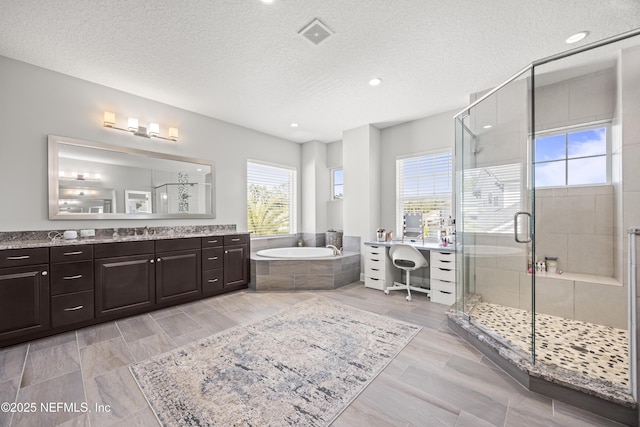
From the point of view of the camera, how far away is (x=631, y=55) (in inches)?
97.9

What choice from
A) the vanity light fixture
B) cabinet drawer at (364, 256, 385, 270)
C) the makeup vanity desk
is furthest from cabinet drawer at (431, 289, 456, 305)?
the vanity light fixture

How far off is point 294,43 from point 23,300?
11.5 ft

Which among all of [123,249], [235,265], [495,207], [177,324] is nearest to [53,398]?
[177,324]

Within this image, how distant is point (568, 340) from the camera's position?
2283 mm

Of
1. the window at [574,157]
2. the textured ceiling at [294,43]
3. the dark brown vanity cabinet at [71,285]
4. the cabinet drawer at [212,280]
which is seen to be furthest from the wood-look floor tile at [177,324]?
the window at [574,157]

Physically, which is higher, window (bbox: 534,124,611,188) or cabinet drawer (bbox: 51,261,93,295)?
window (bbox: 534,124,611,188)

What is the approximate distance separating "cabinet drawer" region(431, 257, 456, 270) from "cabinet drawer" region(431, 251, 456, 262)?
14mm

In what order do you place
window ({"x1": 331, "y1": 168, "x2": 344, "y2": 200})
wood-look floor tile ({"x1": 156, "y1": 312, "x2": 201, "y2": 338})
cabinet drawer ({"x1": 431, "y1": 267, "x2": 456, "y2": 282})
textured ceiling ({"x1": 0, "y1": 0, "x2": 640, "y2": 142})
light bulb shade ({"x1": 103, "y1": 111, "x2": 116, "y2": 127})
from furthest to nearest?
window ({"x1": 331, "y1": 168, "x2": 344, "y2": 200}) < cabinet drawer ({"x1": 431, "y1": 267, "x2": 456, "y2": 282}) < light bulb shade ({"x1": 103, "y1": 111, "x2": 116, "y2": 127}) < wood-look floor tile ({"x1": 156, "y1": 312, "x2": 201, "y2": 338}) < textured ceiling ({"x1": 0, "y1": 0, "x2": 640, "y2": 142})

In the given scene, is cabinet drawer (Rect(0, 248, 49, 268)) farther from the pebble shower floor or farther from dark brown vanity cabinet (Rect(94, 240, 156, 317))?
the pebble shower floor

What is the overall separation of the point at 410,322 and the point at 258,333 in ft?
5.43

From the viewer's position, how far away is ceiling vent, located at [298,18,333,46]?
2.20 meters

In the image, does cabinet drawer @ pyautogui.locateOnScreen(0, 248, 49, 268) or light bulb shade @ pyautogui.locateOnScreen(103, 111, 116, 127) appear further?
light bulb shade @ pyautogui.locateOnScreen(103, 111, 116, 127)

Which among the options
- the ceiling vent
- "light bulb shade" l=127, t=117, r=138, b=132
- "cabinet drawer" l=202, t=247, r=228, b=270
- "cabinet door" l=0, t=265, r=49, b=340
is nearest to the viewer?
the ceiling vent

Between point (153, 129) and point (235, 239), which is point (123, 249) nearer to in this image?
point (235, 239)
